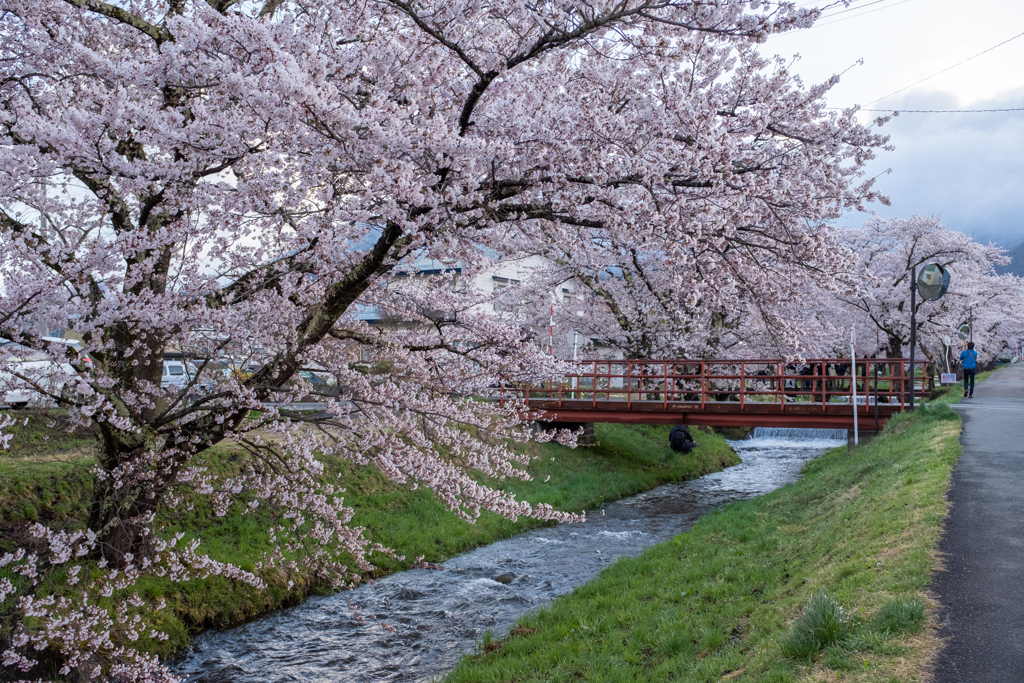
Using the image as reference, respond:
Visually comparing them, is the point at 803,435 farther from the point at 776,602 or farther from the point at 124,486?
the point at 124,486

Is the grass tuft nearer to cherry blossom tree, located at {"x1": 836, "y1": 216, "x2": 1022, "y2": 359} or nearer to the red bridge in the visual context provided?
the red bridge

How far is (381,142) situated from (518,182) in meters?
1.65

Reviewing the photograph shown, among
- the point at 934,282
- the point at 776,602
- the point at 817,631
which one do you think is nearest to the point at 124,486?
the point at 817,631

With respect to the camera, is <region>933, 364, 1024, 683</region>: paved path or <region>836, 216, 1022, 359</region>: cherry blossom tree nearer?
<region>933, 364, 1024, 683</region>: paved path

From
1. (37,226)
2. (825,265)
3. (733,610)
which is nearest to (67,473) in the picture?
(37,226)

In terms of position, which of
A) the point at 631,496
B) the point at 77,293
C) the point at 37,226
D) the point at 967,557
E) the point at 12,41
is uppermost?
the point at 12,41

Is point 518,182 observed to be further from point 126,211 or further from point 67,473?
point 67,473

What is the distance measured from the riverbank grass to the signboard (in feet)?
14.9

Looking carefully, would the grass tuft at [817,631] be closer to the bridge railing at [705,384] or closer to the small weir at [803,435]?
the bridge railing at [705,384]

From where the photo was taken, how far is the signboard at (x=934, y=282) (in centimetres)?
1567

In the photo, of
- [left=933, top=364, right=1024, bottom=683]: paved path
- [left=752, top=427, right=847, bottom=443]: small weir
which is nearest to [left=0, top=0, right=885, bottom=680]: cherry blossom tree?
[left=933, top=364, right=1024, bottom=683]: paved path

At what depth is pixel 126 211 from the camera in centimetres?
737

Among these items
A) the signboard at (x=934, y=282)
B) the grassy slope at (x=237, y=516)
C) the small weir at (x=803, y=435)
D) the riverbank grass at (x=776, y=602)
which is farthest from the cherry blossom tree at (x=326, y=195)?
the small weir at (x=803, y=435)

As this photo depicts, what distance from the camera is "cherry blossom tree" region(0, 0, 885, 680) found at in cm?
589
